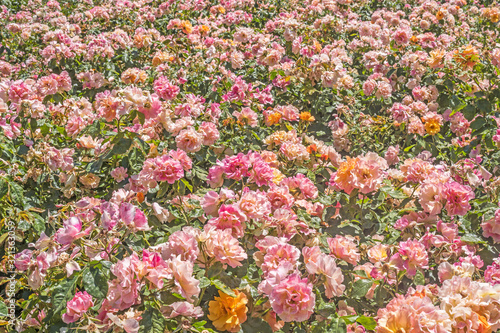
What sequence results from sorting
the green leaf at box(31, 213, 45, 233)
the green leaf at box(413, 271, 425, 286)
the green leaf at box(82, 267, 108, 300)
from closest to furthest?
1. the green leaf at box(82, 267, 108, 300)
2. the green leaf at box(413, 271, 425, 286)
3. the green leaf at box(31, 213, 45, 233)

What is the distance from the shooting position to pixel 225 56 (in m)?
3.59

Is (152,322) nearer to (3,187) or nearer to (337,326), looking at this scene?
(337,326)

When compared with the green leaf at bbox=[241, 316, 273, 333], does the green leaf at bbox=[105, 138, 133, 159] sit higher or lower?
higher

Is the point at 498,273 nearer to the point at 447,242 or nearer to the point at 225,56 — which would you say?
the point at 447,242

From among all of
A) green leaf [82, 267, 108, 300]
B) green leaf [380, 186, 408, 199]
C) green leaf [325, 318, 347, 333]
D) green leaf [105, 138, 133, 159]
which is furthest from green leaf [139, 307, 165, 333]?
green leaf [380, 186, 408, 199]

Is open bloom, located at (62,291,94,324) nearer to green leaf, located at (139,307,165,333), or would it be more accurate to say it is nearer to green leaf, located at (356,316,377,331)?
green leaf, located at (139,307,165,333)

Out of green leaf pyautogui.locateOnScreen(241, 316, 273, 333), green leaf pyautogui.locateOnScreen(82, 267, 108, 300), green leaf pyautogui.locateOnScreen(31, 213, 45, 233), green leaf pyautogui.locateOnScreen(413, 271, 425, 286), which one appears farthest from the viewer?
green leaf pyautogui.locateOnScreen(31, 213, 45, 233)

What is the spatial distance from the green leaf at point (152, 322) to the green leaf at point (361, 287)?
0.72 meters

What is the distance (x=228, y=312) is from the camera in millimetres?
1280

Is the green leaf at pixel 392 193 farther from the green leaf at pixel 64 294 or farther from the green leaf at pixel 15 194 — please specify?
the green leaf at pixel 15 194

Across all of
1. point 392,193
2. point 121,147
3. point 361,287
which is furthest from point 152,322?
point 392,193

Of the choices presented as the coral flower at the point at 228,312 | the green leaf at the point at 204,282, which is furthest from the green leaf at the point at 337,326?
the green leaf at the point at 204,282

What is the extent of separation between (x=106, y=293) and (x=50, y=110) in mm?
1899

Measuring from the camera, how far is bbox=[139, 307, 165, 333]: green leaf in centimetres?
112
